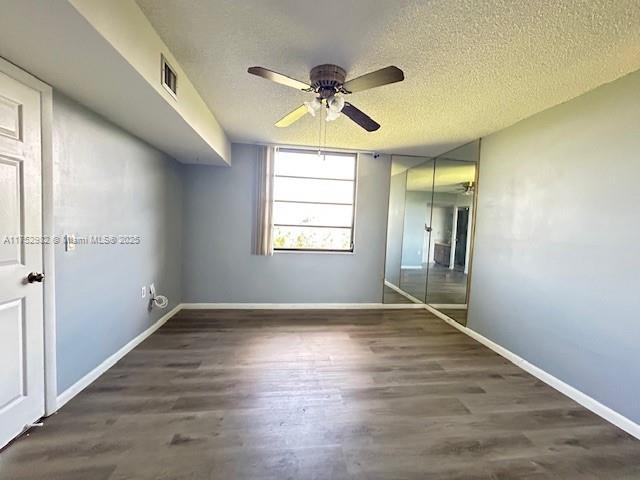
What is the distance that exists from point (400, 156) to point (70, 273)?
4.04 m

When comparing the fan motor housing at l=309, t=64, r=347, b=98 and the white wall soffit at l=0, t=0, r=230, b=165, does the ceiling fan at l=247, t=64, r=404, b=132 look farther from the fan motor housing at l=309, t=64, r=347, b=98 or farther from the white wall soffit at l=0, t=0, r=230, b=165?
the white wall soffit at l=0, t=0, r=230, b=165

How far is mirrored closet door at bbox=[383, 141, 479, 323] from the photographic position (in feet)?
11.9

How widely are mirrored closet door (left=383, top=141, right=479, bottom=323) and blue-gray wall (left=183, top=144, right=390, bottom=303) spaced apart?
34 centimetres

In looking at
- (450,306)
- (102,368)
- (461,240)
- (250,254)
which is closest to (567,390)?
(450,306)

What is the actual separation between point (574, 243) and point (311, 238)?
9.60 ft

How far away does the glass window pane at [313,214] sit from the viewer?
163 inches

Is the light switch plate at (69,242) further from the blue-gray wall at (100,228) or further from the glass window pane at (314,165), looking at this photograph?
the glass window pane at (314,165)

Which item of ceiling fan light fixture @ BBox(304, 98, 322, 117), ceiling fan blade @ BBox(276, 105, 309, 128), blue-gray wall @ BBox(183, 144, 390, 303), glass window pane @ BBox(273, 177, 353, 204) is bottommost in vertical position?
blue-gray wall @ BBox(183, 144, 390, 303)

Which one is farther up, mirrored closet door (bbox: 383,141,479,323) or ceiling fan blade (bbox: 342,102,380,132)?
ceiling fan blade (bbox: 342,102,380,132)

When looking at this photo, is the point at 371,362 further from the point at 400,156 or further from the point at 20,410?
the point at 400,156

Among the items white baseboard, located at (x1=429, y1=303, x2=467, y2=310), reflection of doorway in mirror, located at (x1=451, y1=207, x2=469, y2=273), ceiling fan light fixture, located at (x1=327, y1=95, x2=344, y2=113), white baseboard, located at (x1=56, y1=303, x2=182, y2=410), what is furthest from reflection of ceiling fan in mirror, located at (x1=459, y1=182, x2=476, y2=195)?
white baseboard, located at (x1=56, y1=303, x2=182, y2=410)

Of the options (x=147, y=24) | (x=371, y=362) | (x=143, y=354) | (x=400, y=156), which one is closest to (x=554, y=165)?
(x=400, y=156)

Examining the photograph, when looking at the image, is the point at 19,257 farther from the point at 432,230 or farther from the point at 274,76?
the point at 432,230

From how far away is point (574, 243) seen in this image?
2227 mm
